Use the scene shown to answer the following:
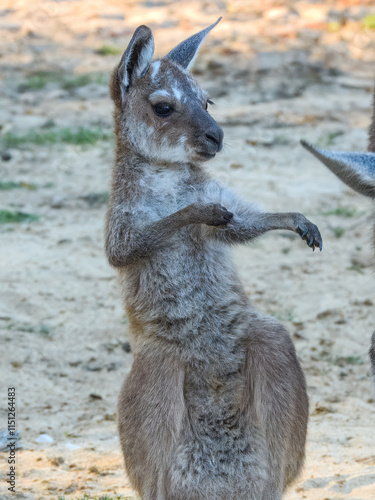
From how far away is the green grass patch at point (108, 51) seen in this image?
12.4m

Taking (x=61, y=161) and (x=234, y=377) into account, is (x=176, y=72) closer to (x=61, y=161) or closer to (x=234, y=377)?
(x=234, y=377)

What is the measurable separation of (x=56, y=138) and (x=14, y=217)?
7.04 ft

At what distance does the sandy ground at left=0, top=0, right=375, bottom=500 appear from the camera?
498 centimetres

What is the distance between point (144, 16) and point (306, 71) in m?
3.47

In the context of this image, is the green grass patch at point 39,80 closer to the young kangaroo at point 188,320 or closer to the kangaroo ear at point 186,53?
the kangaroo ear at point 186,53

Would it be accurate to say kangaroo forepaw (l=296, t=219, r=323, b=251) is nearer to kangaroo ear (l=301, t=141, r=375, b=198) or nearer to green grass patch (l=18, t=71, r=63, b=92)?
kangaroo ear (l=301, t=141, r=375, b=198)

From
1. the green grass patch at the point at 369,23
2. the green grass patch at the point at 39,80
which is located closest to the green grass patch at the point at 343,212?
the green grass patch at the point at 39,80

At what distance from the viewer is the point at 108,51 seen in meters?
12.4

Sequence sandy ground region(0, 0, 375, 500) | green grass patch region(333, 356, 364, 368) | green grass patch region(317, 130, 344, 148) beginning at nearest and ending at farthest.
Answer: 1. sandy ground region(0, 0, 375, 500)
2. green grass patch region(333, 356, 364, 368)
3. green grass patch region(317, 130, 344, 148)

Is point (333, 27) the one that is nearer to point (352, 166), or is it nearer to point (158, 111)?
point (158, 111)

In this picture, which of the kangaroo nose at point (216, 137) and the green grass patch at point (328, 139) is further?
the green grass patch at point (328, 139)

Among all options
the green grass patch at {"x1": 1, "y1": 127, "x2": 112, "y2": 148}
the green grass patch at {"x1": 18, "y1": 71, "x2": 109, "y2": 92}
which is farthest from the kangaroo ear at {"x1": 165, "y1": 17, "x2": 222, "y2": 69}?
the green grass patch at {"x1": 18, "y1": 71, "x2": 109, "y2": 92}

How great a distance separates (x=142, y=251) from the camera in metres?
3.83

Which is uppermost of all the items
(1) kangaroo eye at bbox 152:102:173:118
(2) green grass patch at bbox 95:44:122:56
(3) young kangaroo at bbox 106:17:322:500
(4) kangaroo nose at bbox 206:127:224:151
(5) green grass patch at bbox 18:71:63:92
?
(1) kangaroo eye at bbox 152:102:173:118
